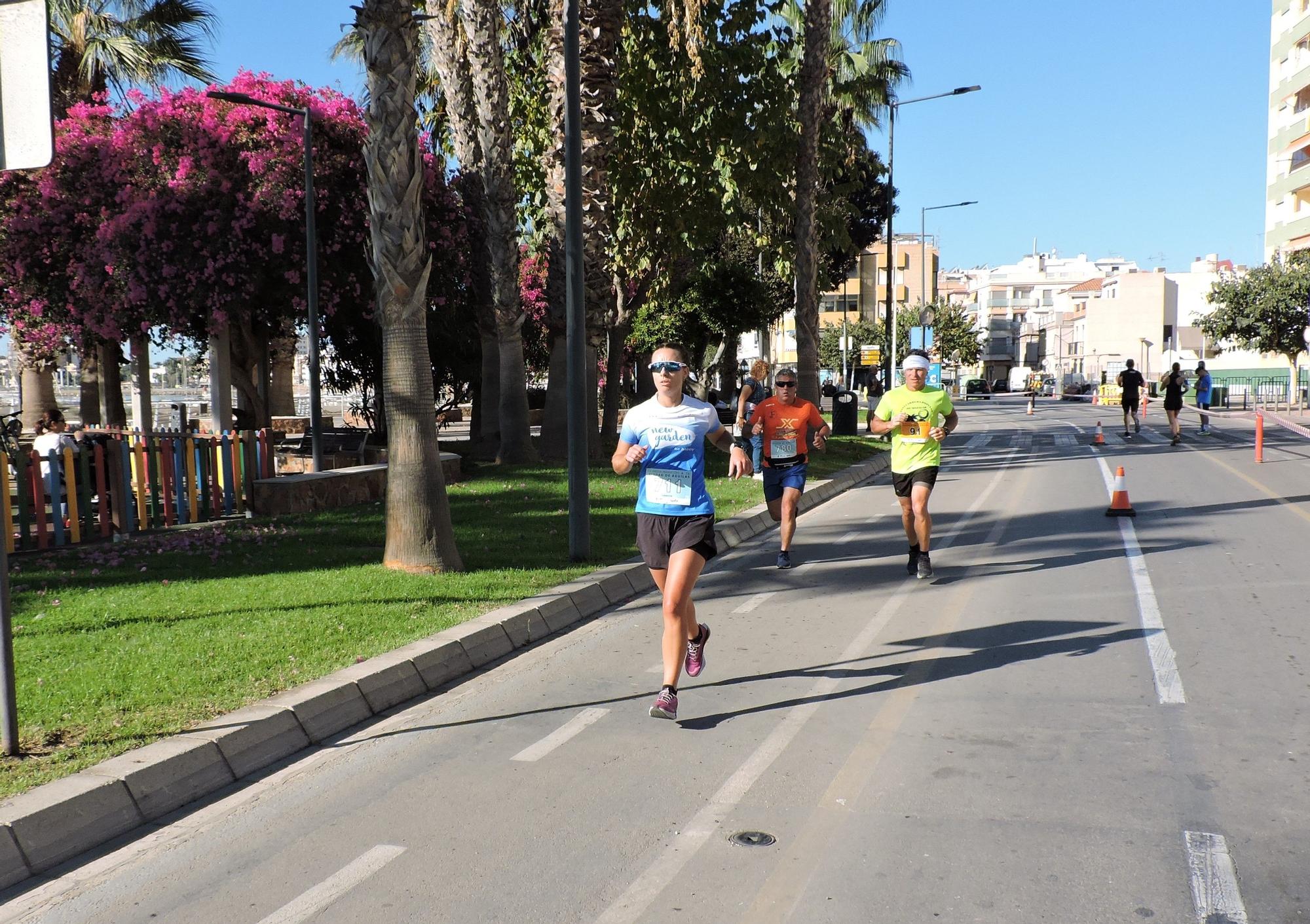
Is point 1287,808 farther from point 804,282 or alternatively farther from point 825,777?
point 804,282

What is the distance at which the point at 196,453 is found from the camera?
1272 centimetres

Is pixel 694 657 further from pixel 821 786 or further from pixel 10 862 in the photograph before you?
pixel 10 862

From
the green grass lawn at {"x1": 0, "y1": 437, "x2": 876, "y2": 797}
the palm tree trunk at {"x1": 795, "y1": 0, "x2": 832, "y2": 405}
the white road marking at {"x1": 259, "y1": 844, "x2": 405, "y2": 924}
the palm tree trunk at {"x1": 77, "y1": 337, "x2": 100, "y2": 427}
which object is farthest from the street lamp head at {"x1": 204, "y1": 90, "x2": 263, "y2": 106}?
the white road marking at {"x1": 259, "y1": 844, "x2": 405, "y2": 924}

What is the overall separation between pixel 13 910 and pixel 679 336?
1191 inches

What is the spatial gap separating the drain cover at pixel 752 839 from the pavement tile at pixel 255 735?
7.40 feet

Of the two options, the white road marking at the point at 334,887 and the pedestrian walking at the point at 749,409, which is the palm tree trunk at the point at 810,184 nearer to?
the pedestrian walking at the point at 749,409

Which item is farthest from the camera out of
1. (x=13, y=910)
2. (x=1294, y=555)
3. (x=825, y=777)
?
(x=1294, y=555)

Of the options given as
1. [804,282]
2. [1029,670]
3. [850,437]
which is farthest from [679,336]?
[1029,670]

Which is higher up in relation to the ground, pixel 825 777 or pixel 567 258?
pixel 567 258

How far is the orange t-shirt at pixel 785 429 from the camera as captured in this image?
9867 mm

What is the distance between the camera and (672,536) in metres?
5.80

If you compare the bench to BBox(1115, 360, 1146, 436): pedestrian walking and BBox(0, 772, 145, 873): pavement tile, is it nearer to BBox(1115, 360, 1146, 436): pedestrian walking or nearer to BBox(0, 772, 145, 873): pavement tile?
BBox(0, 772, 145, 873): pavement tile

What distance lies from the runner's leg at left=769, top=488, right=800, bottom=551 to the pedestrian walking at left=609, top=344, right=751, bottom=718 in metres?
4.10

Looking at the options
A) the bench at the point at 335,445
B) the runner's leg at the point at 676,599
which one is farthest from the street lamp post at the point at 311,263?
the runner's leg at the point at 676,599
